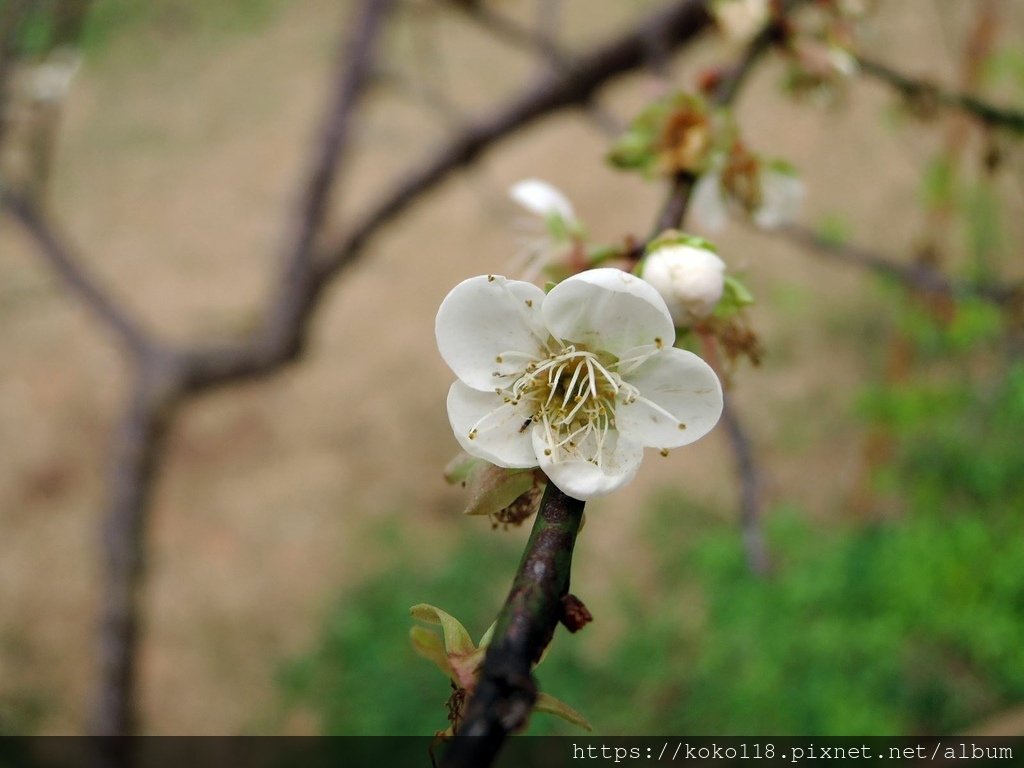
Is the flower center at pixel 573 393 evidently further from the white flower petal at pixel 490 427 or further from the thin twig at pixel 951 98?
the thin twig at pixel 951 98

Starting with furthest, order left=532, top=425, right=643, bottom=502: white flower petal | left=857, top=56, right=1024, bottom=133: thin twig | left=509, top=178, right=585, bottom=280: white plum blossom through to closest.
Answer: left=857, top=56, right=1024, bottom=133: thin twig → left=509, top=178, right=585, bottom=280: white plum blossom → left=532, top=425, right=643, bottom=502: white flower petal

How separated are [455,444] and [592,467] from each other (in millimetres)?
3201

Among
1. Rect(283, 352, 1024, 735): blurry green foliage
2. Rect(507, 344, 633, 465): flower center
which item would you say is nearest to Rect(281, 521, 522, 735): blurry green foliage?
Rect(283, 352, 1024, 735): blurry green foliage

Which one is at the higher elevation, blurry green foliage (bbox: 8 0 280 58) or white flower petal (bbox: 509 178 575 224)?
white flower petal (bbox: 509 178 575 224)

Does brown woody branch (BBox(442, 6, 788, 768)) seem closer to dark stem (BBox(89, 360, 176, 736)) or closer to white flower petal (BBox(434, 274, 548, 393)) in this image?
white flower petal (BBox(434, 274, 548, 393))

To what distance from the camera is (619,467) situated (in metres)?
0.48

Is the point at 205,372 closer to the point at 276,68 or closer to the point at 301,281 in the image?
the point at 301,281

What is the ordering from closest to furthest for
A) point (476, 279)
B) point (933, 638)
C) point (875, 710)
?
point (476, 279) < point (875, 710) < point (933, 638)

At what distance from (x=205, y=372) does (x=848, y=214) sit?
3.15m

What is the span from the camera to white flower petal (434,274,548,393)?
1.65ft

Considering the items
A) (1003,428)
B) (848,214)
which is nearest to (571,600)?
(1003,428)

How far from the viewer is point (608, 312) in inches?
20.4

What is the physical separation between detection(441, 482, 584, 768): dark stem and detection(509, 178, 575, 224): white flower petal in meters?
0.39

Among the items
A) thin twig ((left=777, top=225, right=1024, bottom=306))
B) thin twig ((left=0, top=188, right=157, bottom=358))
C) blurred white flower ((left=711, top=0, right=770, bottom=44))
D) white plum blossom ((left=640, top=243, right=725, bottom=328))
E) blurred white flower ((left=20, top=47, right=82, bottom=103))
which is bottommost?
thin twig ((left=0, top=188, right=157, bottom=358))
